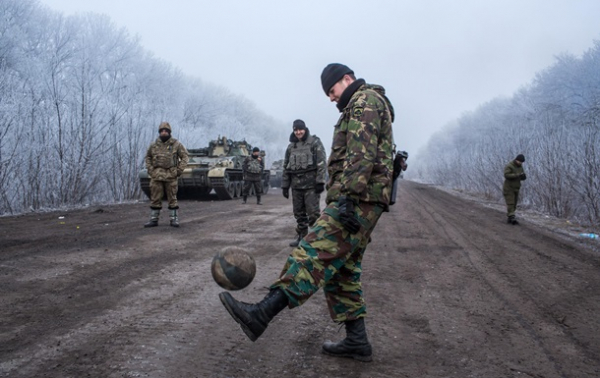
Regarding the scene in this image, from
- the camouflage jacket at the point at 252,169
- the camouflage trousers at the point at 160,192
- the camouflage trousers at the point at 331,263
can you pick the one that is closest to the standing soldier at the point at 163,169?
the camouflage trousers at the point at 160,192

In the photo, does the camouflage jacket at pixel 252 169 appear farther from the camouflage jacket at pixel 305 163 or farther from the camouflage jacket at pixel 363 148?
the camouflage jacket at pixel 363 148

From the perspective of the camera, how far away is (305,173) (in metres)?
6.60

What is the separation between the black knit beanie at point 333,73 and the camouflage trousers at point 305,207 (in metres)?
3.62

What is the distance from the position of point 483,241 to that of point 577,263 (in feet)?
5.44

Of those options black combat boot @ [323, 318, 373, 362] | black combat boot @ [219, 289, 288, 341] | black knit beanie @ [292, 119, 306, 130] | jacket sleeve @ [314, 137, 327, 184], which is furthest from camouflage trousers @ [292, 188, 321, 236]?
black combat boot @ [219, 289, 288, 341]

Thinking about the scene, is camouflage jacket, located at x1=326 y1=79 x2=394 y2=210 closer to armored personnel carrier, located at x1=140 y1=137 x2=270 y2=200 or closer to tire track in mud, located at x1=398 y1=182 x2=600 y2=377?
tire track in mud, located at x1=398 y1=182 x2=600 y2=377

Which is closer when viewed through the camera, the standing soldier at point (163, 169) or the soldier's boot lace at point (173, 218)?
the standing soldier at point (163, 169)

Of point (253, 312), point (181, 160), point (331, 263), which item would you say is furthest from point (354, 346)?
point (181, 160)

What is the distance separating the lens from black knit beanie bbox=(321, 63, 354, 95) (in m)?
2.96

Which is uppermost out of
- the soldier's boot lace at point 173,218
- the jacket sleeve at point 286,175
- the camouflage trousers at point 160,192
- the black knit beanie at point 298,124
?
the black knit beanie at point 298,124

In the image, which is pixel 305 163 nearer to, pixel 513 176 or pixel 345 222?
pixel 345 222

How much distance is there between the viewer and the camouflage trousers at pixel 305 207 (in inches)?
258

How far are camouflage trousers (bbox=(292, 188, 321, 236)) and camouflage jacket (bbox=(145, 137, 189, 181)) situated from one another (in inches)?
106

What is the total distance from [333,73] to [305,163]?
3.65 m
